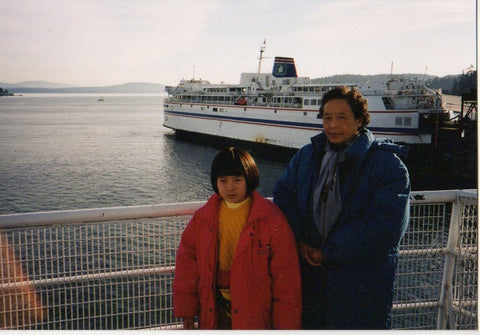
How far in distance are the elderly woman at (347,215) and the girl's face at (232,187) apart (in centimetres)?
23

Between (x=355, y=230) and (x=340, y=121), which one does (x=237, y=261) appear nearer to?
(x=355, y=230)

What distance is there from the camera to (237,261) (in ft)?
6.04

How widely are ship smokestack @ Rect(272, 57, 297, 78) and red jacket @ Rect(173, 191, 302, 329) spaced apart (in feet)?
99.1

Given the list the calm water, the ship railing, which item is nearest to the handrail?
the ship railing

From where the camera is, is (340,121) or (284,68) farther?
(284,68)

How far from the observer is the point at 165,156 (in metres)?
26.7

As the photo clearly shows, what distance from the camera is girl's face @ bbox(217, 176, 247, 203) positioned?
1905 millimetres

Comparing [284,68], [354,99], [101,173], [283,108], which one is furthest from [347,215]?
[284,68]

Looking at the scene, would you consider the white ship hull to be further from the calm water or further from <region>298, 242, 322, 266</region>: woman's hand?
<region>298, 242, 322, 266</region>: woman's hand

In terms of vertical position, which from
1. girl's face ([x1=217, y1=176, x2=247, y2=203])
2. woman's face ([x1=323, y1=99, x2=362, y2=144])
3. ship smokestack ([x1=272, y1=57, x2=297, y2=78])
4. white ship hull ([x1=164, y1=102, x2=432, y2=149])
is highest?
ship smokestack ([x1=272, y1=57, x2=297, y2=78])

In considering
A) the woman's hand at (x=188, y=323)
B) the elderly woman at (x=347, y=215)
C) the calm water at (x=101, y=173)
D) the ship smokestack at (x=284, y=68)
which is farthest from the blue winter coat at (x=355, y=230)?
the ship smokestack at (x=284, y=68)

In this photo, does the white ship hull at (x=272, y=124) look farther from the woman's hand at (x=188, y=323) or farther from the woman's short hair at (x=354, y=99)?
the woman's hand at (x=188, y=323)

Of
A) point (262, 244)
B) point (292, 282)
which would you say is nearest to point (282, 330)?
point (292, 282)

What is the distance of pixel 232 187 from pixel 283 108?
2413 centimetres
